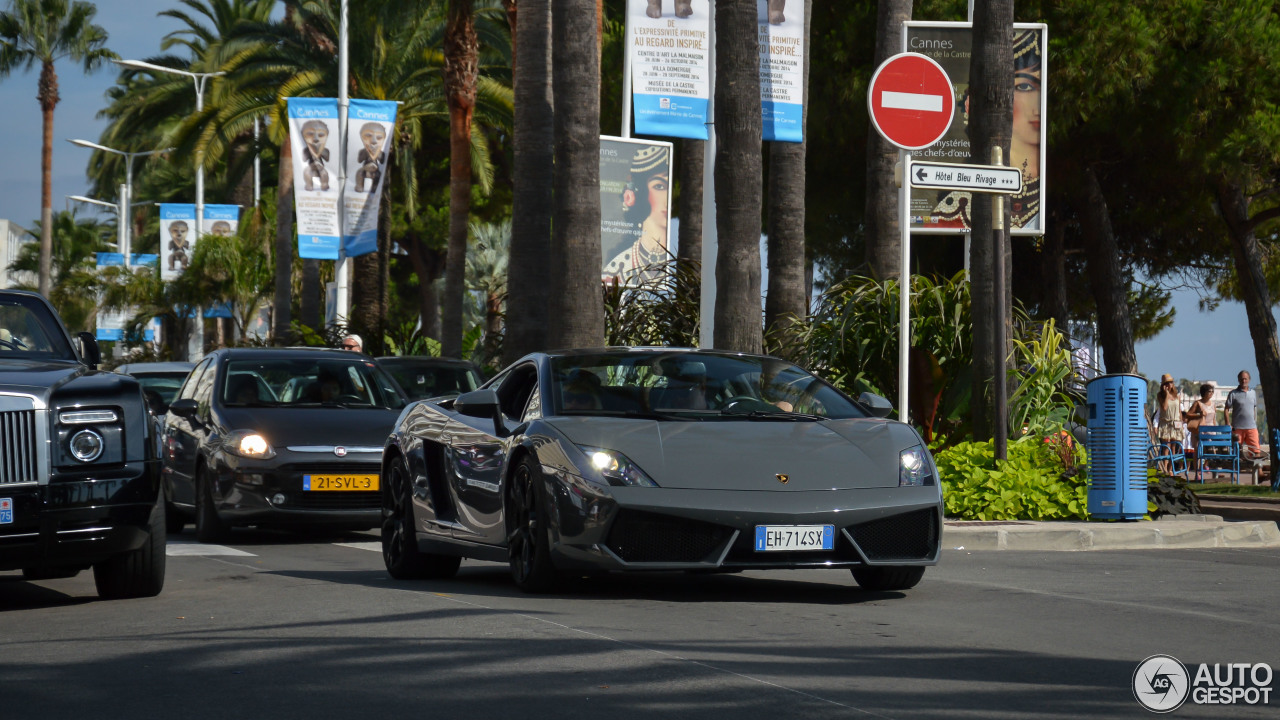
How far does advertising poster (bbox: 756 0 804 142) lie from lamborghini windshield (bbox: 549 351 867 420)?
988cm

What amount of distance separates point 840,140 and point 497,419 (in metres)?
21.7

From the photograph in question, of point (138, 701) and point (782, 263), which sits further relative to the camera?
point (782, 263)

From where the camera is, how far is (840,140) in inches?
1197

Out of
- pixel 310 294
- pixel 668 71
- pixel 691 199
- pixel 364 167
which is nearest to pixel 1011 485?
pixel 668 71

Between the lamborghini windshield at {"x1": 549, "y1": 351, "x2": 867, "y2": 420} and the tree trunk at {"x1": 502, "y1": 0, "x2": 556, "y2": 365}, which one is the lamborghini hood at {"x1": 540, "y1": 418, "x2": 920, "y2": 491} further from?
the tree trunk at {"x1": 502, "y1": 0, "x2": 556, "y2": 365}

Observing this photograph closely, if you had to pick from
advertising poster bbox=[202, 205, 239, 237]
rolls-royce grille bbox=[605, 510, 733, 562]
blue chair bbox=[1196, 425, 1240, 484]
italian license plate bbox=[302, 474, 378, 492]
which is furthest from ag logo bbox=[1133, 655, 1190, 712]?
advertising poster bbox=[202, 205, 239, 237]

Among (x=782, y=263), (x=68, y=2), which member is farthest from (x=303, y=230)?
(x=68, y=2)

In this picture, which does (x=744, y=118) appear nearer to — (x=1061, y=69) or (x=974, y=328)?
(x=974, y=328)

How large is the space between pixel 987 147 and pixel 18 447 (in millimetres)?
9343

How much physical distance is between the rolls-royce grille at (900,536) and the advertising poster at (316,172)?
2403 cm

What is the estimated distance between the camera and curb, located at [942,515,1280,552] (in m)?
12.9

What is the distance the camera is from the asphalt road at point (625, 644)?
19.4ft

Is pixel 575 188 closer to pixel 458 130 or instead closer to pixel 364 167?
pixel 458 130

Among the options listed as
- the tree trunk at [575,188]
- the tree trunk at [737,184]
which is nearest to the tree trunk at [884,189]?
the tree trunk at [575,188]
